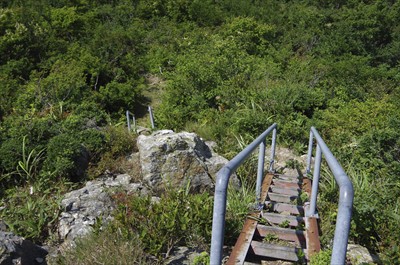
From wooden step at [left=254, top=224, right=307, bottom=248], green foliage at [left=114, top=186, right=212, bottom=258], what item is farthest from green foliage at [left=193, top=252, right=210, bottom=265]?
wooden step at [left=254, top=224, right=307, bottom=248]

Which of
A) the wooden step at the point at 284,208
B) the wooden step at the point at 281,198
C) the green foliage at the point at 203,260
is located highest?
the green foliage at the point at 203,260

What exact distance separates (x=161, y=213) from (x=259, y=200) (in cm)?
124

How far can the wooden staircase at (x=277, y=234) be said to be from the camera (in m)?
3.50

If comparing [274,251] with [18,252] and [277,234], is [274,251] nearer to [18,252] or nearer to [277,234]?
[277,234]

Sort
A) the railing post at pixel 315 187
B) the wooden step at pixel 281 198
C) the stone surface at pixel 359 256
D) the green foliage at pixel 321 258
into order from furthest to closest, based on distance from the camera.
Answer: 1. the wooden step at pixel 281 198
2. the railing post at pixel 315 187
3. the stone surface at pixel 359 256
4. the green foliage at pixel 321 258

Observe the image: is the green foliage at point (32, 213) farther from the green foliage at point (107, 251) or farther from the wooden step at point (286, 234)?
the wooden step at point (286, 234)

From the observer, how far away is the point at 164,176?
20.1ft

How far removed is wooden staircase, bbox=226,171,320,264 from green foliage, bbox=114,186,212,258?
A: 0.51m

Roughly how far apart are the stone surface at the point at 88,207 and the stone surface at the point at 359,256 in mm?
2767

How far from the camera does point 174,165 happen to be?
6.23m

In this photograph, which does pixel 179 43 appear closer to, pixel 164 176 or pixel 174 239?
pixel 164 176

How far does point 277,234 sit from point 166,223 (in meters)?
1.18

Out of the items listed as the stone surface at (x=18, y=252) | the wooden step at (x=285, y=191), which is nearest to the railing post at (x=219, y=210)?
the stone surface at (x=18, y=252)

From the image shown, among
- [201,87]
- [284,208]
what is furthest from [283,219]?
[201,87]
